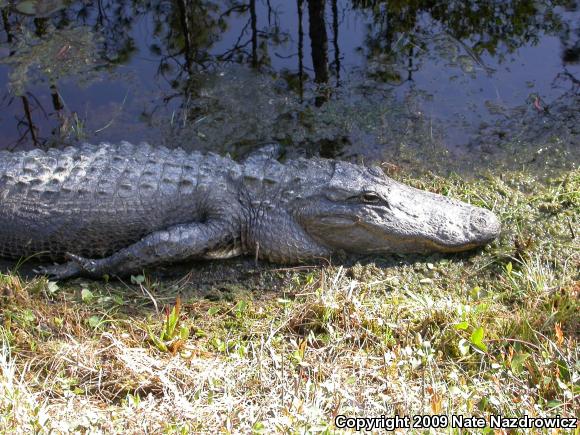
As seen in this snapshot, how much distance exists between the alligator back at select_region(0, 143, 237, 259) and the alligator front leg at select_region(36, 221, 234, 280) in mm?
158

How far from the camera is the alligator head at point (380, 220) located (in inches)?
175

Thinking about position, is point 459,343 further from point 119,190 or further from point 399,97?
point 399,97

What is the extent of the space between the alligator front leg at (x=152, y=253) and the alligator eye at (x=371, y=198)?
3.14 feet

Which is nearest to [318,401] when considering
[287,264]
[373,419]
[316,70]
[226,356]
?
[373,419]

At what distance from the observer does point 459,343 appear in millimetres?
3576

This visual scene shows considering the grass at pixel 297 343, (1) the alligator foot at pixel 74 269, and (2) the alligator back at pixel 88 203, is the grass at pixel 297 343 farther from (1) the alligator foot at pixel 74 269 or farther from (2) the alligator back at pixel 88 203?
(2) the alligator back at pixel 88 203

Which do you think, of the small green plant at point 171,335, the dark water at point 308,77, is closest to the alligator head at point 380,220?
the dark water at point 308,77

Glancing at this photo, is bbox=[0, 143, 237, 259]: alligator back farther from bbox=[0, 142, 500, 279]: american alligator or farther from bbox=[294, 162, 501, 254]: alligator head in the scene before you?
bbox=[294, 162, 501, 254]: alligator head

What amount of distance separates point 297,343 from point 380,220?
110 centimetres

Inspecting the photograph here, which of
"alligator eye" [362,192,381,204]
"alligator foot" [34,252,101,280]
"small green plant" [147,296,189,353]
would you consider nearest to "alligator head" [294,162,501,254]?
"alligator eye" [362,192,381,204]

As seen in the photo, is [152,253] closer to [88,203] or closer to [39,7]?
[88,203]

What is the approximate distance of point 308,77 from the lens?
6.48m

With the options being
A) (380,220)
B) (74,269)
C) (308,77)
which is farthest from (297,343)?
(308,77)

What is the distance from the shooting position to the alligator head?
4441mm
